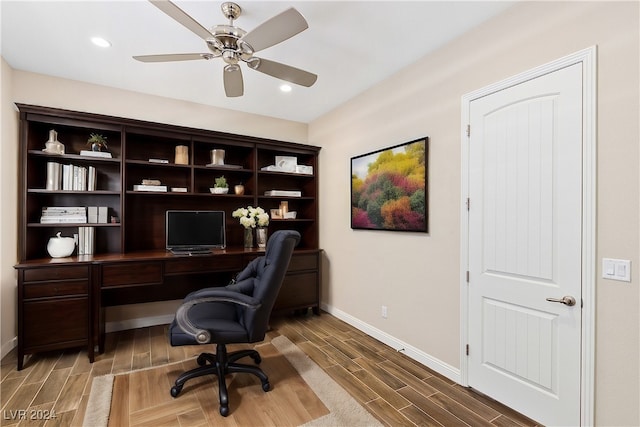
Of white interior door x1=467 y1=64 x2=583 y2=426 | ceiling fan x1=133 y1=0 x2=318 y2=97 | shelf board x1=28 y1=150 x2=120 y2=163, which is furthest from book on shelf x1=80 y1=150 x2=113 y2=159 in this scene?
white interior door x1=467 y1=64 x2=583 y2=426

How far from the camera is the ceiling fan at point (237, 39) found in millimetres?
1578

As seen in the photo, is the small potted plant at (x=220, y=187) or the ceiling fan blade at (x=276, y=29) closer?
the ceiling fan blade at (x=276, y=29)

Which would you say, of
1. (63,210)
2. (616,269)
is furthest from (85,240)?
(616,269)

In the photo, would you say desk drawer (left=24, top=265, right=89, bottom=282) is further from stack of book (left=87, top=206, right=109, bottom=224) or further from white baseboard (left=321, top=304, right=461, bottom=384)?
white baseboard (left=321, top=304, right=461, bottom=384)

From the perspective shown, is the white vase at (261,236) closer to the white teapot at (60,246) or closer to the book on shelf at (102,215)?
the book on shelf at (102,215)

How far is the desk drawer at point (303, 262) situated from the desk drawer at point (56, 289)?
1.99 metres

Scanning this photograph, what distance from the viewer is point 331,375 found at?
2.40 metres

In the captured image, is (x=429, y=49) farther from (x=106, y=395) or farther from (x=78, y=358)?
(x=78, y=358)

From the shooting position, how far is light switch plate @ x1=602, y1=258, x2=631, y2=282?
4.92ft

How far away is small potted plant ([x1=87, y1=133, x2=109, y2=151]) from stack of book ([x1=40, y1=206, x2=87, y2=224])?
63 centimetres

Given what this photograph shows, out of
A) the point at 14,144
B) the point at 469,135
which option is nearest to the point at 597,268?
the point at 469,135

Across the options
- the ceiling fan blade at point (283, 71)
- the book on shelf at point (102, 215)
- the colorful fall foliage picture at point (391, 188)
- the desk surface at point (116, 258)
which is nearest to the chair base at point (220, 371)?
the desk surface at point (116, 258)

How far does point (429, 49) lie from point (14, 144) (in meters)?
3.78

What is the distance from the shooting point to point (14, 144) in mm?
2729
